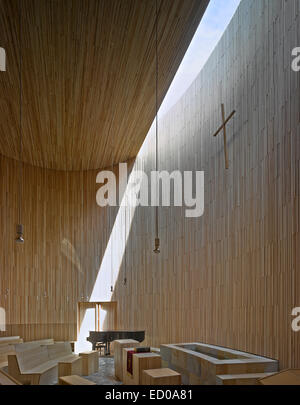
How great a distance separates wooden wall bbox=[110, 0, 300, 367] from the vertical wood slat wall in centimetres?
2

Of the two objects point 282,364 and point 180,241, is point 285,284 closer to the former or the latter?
point 282,364

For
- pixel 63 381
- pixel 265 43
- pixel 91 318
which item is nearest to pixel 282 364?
pixel 63 381

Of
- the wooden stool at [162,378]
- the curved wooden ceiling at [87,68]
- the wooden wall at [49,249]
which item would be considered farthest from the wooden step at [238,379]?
the wooden wall at [49,249]

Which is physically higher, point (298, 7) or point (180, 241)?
point (298, 7)

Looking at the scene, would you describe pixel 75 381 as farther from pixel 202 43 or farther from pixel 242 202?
pixel 202 43

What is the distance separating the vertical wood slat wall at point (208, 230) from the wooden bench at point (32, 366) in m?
2.63

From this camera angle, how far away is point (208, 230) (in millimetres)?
8055

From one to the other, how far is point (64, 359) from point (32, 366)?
1.19 meters

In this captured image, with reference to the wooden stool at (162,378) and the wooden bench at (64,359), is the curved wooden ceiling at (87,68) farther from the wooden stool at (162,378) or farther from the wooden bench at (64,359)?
the wooden bench at (64,359)

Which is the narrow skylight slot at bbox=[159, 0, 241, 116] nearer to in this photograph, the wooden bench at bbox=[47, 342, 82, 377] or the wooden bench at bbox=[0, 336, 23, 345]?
the wooden bench at bbox=[47, 342, 82, 377]

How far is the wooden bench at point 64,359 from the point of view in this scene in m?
8.21

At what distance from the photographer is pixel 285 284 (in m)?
5.19

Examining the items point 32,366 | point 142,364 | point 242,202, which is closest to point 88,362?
point 32,366
